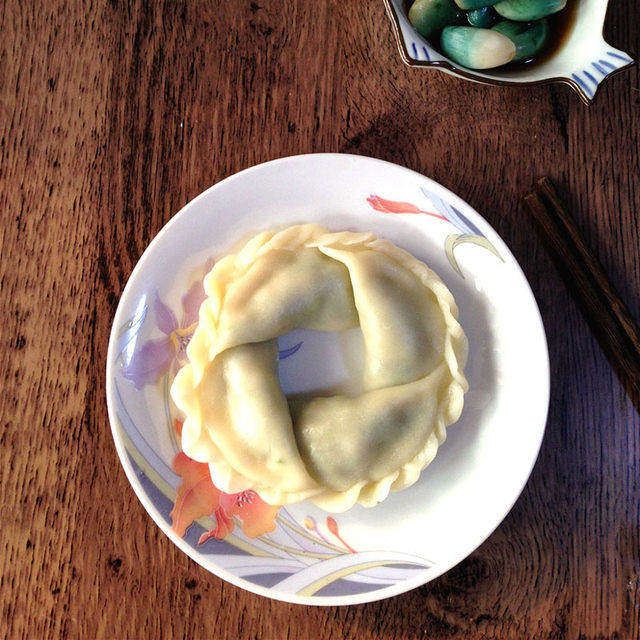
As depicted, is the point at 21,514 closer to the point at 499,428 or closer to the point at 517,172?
the point at 499,428

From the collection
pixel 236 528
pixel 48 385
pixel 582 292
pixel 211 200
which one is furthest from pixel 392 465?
pixel 48 385

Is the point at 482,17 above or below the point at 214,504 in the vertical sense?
above

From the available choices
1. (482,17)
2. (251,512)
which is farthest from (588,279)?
(251,512)

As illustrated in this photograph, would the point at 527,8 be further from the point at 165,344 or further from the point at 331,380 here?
the point at 165,344

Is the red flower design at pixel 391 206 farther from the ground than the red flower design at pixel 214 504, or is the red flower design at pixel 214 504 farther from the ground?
the red flower design at pixel 391 206

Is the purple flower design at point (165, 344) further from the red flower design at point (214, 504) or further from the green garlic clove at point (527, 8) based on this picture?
the green garlic clove at point (527, 8)

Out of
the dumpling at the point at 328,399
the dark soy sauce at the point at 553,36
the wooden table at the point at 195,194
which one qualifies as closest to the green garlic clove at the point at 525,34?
the dark soy sauce at the point at 553,36
